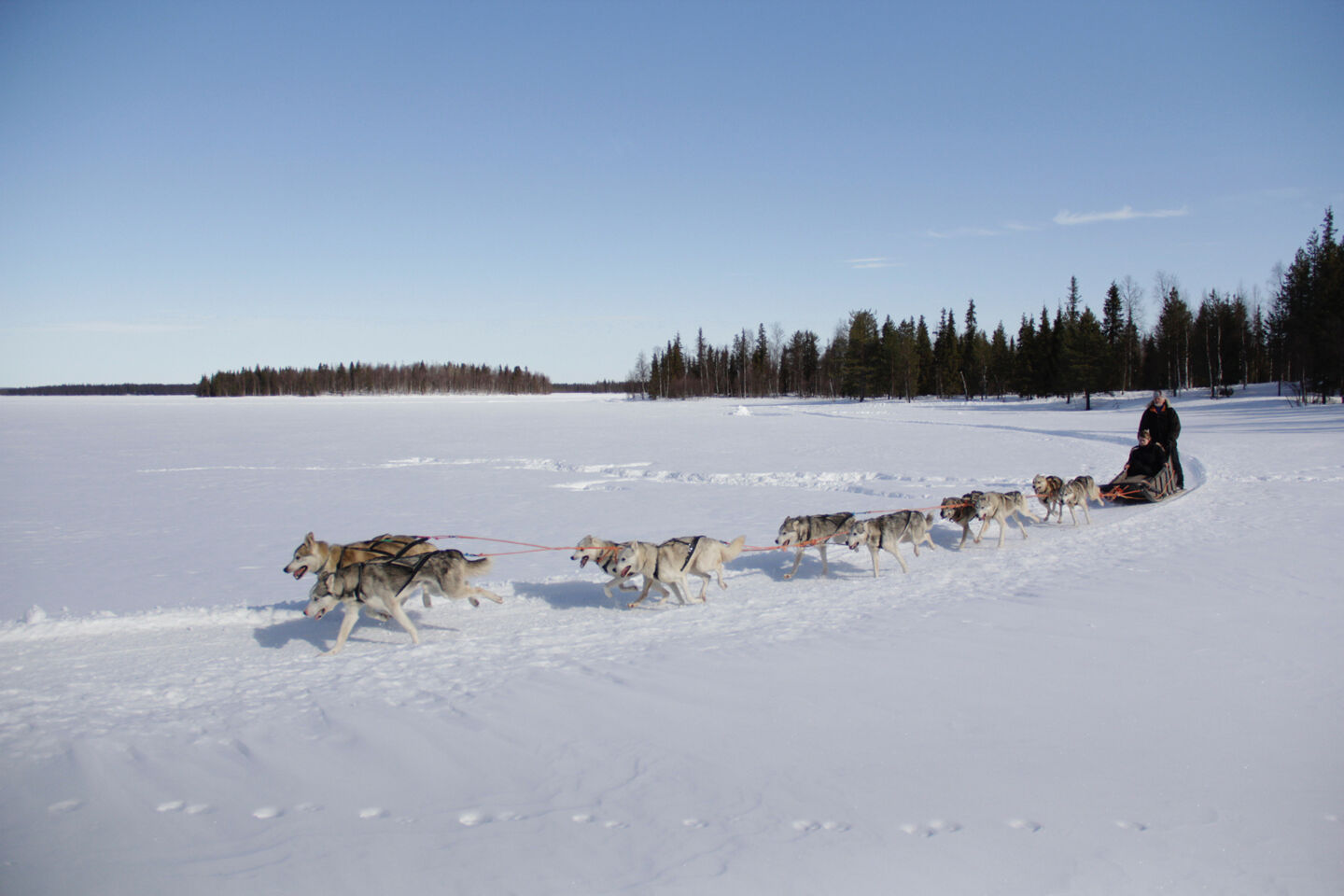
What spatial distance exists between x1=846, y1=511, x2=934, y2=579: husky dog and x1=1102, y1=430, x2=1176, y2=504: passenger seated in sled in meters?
5.29

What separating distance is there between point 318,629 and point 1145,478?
11820 mm

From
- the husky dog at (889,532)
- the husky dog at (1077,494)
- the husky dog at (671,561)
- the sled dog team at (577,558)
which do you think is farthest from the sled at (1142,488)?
the husky dog at (671,561)

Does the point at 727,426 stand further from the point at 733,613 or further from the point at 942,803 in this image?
the point at 942,803

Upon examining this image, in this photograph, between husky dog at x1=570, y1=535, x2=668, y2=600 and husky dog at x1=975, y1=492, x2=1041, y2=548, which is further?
husky dog at x1=975, y1=492, x2=1041, y2=548

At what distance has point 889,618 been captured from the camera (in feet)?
20.5

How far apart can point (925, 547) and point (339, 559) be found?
6.87m

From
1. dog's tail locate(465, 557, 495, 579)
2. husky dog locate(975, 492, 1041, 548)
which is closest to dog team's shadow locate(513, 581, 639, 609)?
dog's tail locate(465, 557, 495, 579)

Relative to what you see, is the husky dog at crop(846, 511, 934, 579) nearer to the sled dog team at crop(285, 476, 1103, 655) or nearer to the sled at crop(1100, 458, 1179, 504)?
the sled dog team at crop(285, 476, 1103, 655)

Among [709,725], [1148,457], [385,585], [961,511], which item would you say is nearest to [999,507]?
[961,511]

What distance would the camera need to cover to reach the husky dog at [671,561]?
6.52 meters

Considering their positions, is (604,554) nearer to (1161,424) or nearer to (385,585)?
(385,585)

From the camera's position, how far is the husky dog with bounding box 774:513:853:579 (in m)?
7.75

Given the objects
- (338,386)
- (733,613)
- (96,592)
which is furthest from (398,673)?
(338,386)

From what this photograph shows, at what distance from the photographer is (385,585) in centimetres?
576
